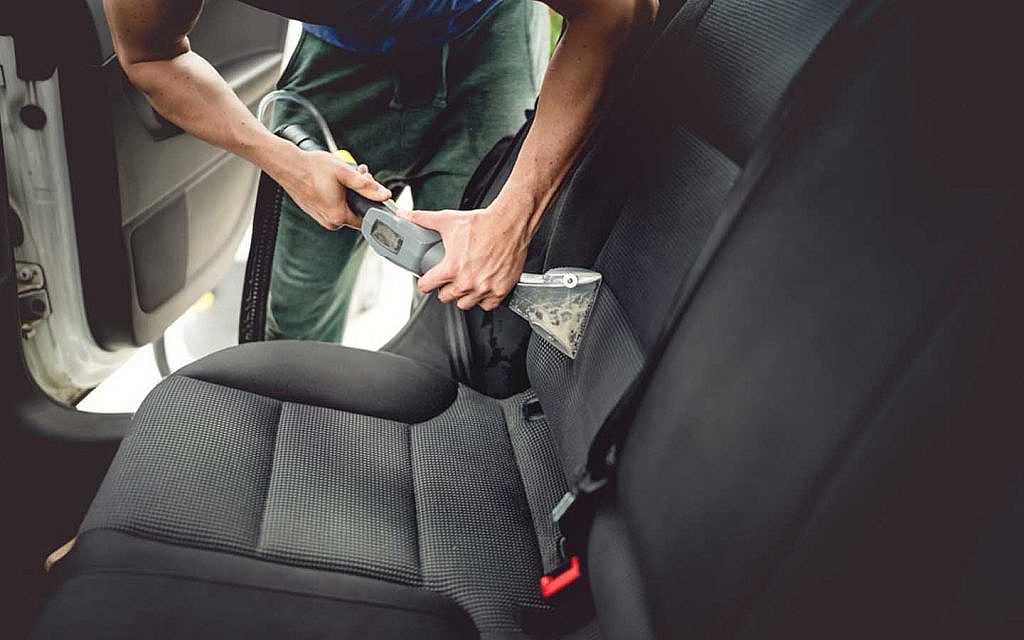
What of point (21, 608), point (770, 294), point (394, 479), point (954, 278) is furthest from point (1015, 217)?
point (21, 608)

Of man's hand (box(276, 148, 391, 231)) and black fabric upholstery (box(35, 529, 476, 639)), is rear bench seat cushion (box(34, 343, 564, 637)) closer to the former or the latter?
black fabric upholstery (box(35, 529, 476, 639))

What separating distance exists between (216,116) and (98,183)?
0.24 metres

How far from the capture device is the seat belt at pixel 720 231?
1.95ft

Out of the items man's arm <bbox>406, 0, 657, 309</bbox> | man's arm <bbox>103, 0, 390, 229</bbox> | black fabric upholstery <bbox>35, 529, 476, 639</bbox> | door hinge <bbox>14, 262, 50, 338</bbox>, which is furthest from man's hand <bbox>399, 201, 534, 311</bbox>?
door hinge <bbox>14, 262, 50, 338</bbox>

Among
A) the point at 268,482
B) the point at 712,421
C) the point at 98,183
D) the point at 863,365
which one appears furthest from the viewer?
the point at 98,183

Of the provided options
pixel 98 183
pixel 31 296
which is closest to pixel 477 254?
pixel 98 183

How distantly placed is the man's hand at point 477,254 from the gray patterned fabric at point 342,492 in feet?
0.60

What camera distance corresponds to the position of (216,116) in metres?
1.04

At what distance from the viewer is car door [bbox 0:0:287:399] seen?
1.06 meters

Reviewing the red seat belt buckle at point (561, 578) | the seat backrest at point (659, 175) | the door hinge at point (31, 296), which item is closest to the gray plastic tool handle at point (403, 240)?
the seat backrest at point (659, 175)

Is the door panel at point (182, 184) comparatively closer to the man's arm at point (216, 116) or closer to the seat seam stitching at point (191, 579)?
the man's arm at point (216, 116)

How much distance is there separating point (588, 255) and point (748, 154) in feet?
0.88

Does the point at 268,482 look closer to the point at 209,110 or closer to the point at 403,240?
the point at 403,240

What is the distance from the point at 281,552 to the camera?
30.7 inches
